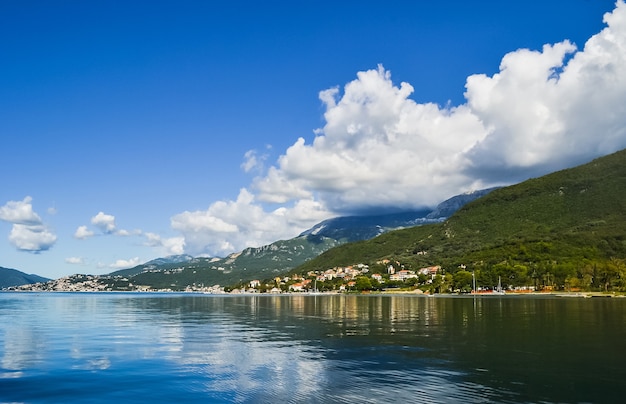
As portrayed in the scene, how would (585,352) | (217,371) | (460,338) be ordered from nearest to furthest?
(217,371), (585,352), (460,338)

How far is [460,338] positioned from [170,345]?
29.2 metres

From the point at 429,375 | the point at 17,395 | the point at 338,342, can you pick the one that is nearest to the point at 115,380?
the point at 17,395

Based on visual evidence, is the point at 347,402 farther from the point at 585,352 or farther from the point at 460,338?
the point at 460,338

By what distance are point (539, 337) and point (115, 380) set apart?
4073 centimetres

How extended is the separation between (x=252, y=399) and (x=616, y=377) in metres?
21.7

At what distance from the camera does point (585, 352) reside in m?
39.5

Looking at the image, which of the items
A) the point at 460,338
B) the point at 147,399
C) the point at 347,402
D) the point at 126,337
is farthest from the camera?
the point at 126,337

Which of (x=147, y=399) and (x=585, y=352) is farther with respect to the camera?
(x=585, y=352)

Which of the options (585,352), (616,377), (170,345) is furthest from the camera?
(170,345)

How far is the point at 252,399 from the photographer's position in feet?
83.3

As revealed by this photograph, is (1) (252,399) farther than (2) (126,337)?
No

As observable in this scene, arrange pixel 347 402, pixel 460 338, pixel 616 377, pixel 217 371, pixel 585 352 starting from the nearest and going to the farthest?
pixel 347 402
pixel 616 377
pixel 217 371
pixel 585 352
pixel 460 338

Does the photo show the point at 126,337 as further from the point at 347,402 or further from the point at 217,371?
the point at 347,402

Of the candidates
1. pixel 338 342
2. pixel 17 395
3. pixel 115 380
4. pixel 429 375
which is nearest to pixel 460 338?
pixel 338 342
